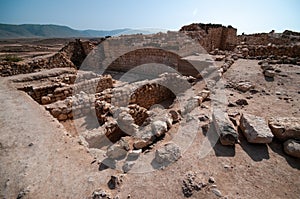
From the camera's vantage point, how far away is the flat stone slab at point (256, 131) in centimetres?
286

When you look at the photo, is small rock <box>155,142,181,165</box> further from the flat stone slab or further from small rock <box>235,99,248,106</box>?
small rock <box>235,99,248,106</box>

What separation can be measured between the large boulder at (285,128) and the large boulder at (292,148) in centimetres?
12

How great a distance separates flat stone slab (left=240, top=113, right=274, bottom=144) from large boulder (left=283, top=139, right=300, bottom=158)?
0.24 m

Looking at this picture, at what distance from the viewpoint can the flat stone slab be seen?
2.86 metres

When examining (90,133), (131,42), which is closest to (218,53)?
(131,42)

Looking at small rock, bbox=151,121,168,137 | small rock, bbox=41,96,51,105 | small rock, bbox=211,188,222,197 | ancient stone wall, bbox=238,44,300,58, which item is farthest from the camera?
ancient stone wall, bbox=238,44,300,58

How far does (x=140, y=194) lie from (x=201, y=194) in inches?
31.1

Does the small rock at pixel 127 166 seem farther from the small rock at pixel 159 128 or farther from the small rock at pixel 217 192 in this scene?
the small rock at pixel 217 192

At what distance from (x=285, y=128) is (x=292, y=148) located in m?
0.39

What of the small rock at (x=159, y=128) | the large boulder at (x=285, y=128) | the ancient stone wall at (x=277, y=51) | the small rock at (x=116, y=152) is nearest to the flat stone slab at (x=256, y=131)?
the large boulder at (x=285, y=128)

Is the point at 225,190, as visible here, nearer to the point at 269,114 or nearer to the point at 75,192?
the point at 75,192

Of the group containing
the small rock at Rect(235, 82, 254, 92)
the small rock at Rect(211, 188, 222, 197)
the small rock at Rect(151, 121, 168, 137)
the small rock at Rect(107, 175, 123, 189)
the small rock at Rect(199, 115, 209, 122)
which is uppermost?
the small rock at Rect(235, 82, 254, 92)

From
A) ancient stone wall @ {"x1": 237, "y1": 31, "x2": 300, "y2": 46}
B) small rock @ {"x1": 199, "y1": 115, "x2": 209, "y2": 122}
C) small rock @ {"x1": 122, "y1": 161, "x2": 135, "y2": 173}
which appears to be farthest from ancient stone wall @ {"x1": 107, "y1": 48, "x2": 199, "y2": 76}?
ancient stone wall @ {"x1": 237, "y1": 31, "x2": 300, "y2": 46}

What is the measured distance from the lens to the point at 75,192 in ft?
7.86
